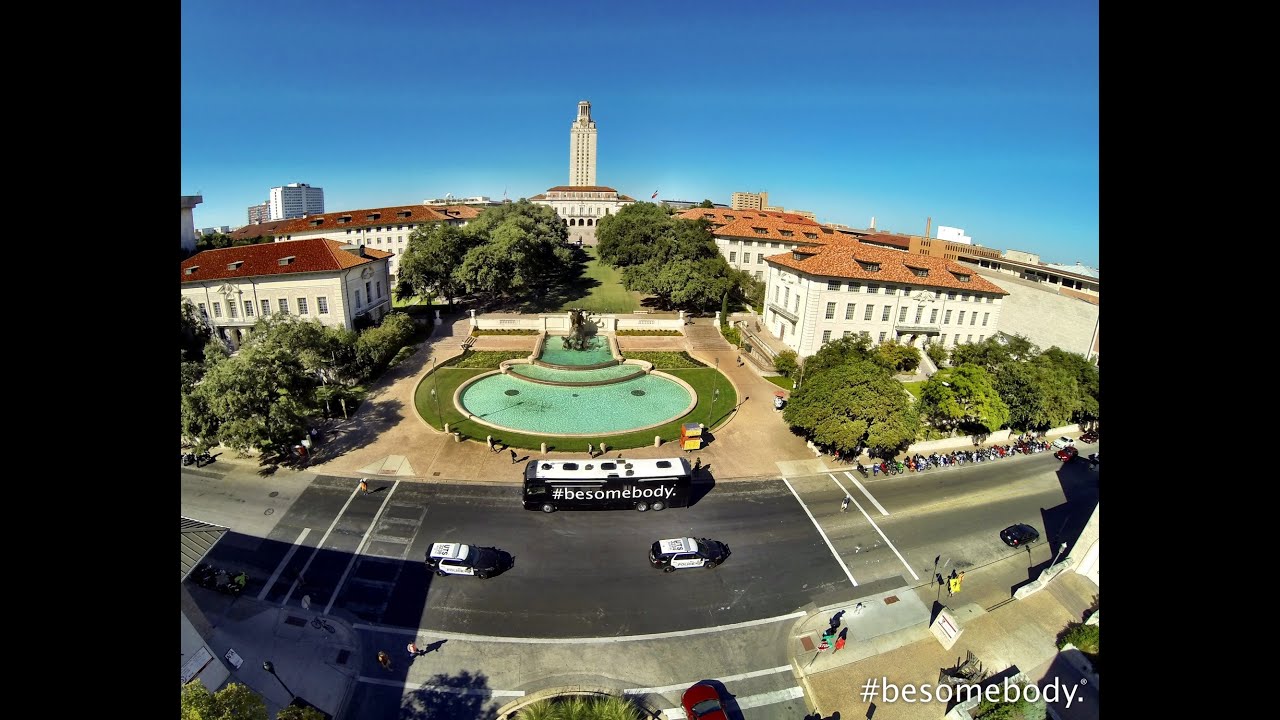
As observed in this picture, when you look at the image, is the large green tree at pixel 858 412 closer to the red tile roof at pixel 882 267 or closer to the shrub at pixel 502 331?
the red tile roof at pixel 882 267

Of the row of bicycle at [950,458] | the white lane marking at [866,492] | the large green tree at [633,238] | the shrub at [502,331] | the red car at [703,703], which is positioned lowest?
the red car at [703,703]

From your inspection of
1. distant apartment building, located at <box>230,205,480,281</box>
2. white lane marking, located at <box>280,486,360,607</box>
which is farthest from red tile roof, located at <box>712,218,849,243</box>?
white lane marking, located at <box>280,486,360,607</box>

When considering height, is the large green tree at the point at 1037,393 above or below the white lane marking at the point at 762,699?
above

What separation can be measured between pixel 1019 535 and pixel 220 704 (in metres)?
30.0

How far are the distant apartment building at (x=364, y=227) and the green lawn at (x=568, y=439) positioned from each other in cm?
5016

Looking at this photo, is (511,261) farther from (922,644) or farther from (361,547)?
(922,644)

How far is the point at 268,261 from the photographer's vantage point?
146 feet

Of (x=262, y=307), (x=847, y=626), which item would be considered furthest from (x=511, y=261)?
(x=847, y=626)

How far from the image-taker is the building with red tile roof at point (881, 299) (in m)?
45.3

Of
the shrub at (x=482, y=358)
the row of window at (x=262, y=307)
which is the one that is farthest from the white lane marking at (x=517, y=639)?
the row of window at (x=262, y=307)

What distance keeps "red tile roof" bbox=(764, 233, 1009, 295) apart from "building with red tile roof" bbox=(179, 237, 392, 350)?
38.4 meters
